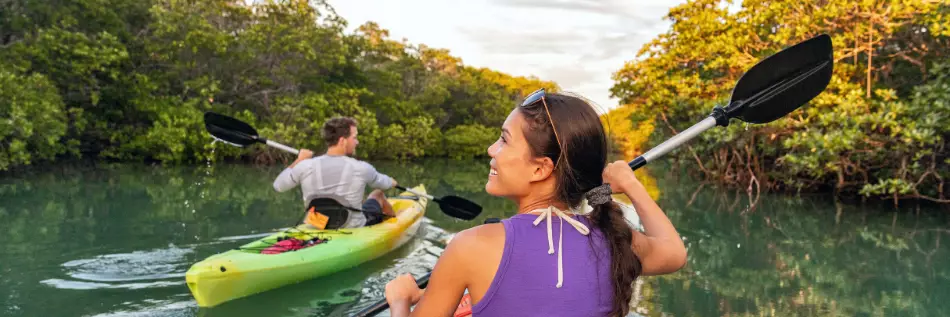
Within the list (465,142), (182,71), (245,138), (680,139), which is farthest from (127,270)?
(465,142)

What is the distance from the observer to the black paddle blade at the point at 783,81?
2254 millimetres

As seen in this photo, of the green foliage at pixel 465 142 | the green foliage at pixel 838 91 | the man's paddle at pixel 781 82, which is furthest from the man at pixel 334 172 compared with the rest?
the green foliage at pixel 465 142

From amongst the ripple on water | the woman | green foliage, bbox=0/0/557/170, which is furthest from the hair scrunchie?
green foliage, bbox=0/0/557/170

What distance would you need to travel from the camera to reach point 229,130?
6.05 metres

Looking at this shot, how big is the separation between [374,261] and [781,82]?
3789mm

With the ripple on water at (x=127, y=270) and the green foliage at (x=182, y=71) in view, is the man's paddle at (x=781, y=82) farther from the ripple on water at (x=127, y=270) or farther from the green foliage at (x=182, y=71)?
the green foliage at (x=182, y=71)

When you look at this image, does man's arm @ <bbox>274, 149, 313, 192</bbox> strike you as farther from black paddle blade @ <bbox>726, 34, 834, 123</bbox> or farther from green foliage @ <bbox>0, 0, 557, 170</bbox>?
green foliage @ <bbox>0, 0, 557, 170</bbox>

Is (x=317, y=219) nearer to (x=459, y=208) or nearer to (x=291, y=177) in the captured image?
(x=291, y=177)

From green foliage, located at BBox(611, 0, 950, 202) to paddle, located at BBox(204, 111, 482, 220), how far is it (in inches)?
203

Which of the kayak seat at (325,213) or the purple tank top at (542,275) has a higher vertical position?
the purple tank top at (542,275)

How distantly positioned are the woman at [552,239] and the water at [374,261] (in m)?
2.90

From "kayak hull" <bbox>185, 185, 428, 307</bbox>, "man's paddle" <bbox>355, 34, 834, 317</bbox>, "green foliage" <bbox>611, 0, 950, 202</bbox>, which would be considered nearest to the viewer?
"man's paddle" <bbox>355, 34, 834, 317</bbox>

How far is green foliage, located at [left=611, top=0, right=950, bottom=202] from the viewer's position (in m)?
8.08

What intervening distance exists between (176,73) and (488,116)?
55.6 feet
